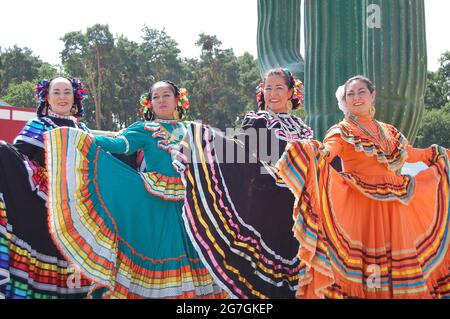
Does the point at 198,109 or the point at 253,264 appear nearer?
the point at 253,264

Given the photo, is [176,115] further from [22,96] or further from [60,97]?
[22,96]

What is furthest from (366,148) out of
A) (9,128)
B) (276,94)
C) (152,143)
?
(9,128)

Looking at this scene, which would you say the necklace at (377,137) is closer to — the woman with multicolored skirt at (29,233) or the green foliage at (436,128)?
the woman with multicolored skirt at (29,233)

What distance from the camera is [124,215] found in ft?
14.3

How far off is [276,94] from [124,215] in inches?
50.6

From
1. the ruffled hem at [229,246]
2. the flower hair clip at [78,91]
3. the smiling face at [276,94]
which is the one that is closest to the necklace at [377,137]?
the smiling face at [276,94]

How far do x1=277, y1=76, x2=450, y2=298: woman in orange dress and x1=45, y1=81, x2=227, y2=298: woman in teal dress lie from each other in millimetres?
868

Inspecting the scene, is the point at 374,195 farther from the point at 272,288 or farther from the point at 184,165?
the point at 184,165

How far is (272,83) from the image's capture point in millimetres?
4719

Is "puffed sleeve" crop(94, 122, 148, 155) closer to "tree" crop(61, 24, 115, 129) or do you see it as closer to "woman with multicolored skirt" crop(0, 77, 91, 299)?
"woman with multicolored skirt" crop(0, 77, 91, 299)

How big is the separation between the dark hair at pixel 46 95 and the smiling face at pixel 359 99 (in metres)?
1.83

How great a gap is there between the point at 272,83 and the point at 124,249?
4.81ft

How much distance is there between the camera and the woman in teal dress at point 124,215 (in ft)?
13.3
